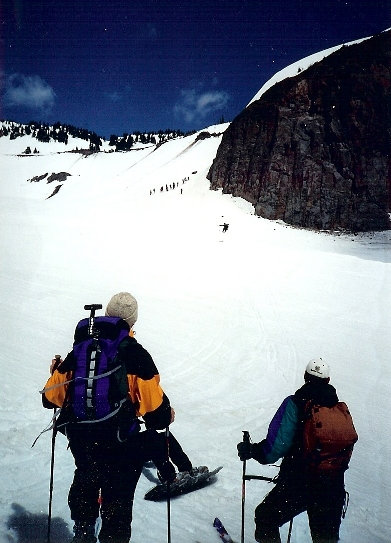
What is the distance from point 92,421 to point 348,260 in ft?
57.6

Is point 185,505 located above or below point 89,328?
below

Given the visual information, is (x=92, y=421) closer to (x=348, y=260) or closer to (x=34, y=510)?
(x=34, y=510)

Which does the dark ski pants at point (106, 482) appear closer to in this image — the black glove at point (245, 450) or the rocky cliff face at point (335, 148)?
the black glove at point (245, 450)

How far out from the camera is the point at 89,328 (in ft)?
8.33

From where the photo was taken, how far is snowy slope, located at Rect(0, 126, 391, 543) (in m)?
3.83

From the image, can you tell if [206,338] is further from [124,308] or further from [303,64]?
[303,64]

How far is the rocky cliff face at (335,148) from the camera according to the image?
31.5 metres

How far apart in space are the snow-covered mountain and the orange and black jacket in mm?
1550

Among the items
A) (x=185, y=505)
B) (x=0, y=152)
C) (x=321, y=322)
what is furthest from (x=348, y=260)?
(x=0, y=152)

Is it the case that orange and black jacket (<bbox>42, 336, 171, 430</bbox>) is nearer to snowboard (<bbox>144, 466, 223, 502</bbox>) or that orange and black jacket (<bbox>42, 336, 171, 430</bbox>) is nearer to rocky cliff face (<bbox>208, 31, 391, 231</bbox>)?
snowboard (<bbox>144, 466, 223, 502</bbox>)

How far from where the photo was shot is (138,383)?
2527mm

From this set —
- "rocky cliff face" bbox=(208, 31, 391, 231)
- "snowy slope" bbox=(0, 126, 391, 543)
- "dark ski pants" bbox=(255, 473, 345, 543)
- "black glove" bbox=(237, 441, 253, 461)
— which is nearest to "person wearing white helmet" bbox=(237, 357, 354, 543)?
"dark ski pants" bbox=(255, 473, 345, 543)

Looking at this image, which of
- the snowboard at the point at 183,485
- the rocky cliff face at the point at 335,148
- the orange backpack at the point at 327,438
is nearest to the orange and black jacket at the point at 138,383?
the orange backpack at the point at 327,438

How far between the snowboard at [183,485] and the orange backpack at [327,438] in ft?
6.08
